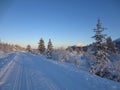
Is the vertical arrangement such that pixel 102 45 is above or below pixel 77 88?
above

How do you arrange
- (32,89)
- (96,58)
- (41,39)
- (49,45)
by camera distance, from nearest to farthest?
(32,89) → (96,58) → (49,45) → (41,39)

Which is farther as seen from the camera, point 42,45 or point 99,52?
point 42,45

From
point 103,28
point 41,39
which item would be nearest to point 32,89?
point 103,28

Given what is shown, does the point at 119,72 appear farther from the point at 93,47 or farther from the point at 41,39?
the point at 41,39

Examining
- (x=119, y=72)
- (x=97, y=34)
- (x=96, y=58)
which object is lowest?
(x=119, y=72)

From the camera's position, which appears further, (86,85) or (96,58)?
(96,58)

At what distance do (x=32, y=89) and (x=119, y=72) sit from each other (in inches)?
684

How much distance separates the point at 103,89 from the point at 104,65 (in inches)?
618

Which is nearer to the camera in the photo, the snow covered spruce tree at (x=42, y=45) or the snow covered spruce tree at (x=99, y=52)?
the snow covered spruce tree at (x=99, y=52)

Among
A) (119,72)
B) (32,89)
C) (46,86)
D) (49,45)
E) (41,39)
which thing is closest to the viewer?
(32,89)

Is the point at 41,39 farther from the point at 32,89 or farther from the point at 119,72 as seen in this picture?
the point at 32,89

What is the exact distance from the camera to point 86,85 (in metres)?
9.65

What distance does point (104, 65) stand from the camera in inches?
943

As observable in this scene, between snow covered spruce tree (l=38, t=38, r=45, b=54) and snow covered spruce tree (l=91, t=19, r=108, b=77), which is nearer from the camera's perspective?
snow covered spruce tree (l=91, t=19, r=108, b=77)
